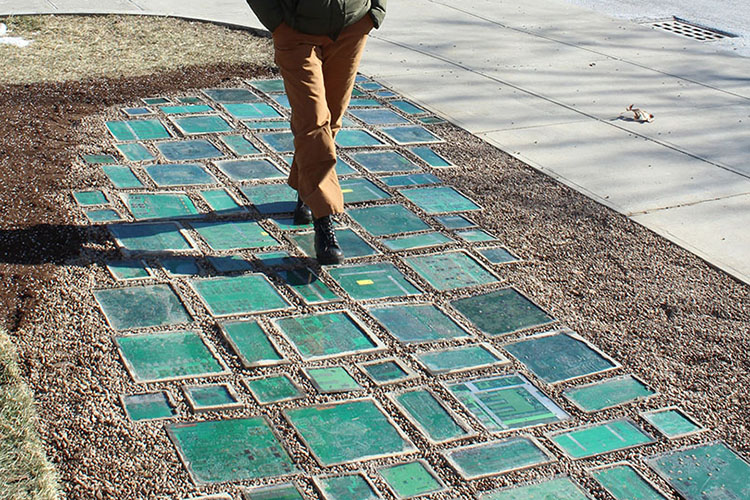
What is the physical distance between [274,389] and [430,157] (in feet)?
9.99

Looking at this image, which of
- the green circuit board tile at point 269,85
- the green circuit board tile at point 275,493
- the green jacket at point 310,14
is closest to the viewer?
the green circuit board tile at point 275,493

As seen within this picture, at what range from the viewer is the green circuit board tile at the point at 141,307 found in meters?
4.10

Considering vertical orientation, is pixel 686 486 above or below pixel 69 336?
above

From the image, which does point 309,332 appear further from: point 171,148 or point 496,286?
point 171,148

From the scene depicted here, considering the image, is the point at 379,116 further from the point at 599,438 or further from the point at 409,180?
the point at 599,438

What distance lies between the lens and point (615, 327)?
437cm

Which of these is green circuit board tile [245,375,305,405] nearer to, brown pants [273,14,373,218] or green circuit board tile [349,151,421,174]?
brown pants [273,14,373,218]

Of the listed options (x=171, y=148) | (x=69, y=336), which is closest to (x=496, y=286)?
(x=69, y=336)

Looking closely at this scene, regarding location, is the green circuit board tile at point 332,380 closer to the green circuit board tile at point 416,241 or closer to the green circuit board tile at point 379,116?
the green circuit board tile at point 416,241

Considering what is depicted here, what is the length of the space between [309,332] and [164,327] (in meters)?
0.64

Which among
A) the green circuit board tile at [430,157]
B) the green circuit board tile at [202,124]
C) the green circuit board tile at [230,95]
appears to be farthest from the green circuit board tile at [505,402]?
the green circuit board tile at [230,95]

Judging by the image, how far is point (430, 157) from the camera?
21.0 feet

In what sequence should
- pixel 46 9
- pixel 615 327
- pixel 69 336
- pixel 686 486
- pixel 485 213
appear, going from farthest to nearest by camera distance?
pixel 46 9, pixel 485 213, pixel 615 327, pixel 69 336, pixel 686 486

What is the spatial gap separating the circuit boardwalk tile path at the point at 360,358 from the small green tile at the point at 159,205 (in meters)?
0.01
